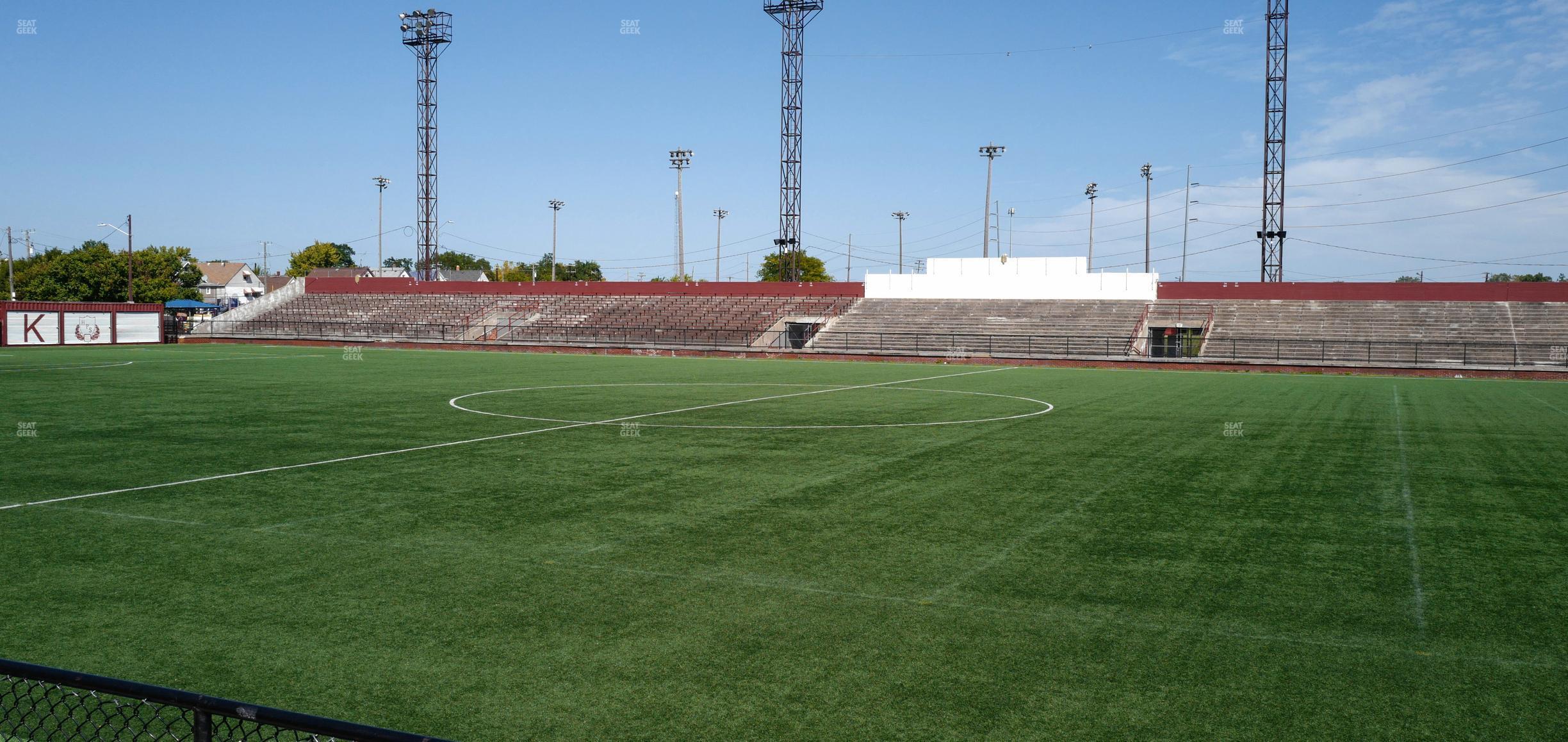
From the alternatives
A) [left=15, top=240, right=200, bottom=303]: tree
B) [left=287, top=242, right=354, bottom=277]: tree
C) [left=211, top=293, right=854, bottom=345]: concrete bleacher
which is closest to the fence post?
[left=211, top=293, right=854, bottom=345]: concrete bleacher

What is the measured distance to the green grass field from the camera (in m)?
4.70

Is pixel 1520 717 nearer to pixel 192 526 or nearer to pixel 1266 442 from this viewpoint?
pixel 192 526

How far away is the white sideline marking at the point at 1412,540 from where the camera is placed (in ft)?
20.0

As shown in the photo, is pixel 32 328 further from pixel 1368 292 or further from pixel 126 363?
pixel 1368 292

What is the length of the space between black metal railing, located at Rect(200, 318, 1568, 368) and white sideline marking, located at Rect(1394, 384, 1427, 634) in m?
25.1

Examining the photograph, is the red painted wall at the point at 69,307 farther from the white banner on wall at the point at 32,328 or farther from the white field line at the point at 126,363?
the white field line at the point at 126,363

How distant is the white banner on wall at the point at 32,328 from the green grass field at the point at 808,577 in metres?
34.8

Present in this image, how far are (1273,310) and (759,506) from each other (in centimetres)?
4467

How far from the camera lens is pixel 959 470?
11.5 m

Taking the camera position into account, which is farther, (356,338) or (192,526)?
(356,338)

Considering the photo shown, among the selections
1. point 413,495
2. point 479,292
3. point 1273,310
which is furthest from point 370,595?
point 479,292

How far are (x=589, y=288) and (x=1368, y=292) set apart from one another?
41574mm

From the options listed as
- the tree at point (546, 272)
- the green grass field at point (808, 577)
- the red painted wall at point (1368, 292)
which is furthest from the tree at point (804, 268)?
the green grass field at point (808, 577)

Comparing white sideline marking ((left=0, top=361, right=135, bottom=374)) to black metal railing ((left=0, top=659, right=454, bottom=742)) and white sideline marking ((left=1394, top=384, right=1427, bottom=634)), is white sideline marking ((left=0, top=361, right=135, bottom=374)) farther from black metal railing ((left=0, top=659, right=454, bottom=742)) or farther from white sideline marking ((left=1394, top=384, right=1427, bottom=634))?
white sideline marking ((left=1394, top=384, right=1427, bottom=634))
